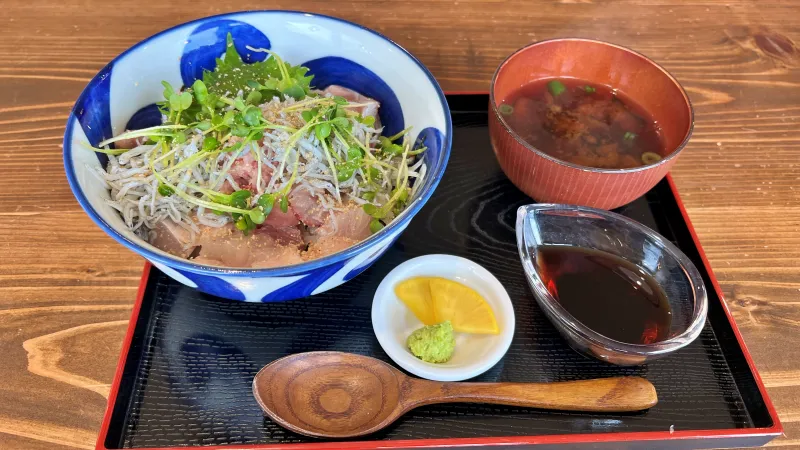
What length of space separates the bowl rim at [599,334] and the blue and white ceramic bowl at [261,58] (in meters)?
0.34

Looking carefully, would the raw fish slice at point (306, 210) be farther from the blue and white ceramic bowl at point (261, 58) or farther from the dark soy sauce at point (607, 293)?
the dark soy sauce at point (607, 293)

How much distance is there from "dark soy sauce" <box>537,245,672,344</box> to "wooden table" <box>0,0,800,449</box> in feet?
1.04

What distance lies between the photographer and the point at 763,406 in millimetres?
1285

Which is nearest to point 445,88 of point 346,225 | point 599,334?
point 346,225

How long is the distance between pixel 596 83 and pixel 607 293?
2.56ft

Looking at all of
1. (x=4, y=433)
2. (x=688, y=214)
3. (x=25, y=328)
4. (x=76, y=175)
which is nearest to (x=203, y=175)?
(x=76, y=175)

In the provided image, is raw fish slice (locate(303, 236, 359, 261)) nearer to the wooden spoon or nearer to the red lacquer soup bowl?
the wooden spoon

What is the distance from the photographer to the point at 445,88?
2.19 m

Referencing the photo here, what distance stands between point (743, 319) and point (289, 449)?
1259 mm

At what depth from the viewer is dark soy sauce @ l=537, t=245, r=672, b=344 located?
4.50 ft

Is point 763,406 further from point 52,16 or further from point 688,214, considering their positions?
point 52,16

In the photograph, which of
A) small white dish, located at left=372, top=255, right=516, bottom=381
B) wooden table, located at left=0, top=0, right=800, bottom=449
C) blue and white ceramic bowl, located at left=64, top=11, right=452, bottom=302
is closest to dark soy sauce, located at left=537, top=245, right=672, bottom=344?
small white dish, located at left=372, top=255, right=516, bottom=381

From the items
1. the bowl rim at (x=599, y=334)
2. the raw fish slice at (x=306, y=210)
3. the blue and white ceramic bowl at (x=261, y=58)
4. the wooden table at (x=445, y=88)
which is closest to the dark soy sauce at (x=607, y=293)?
the bowl rim at (x=599, y=334)

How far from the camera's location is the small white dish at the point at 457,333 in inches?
50.8
